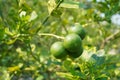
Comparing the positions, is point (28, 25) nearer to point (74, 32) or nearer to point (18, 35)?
point (18, 35)

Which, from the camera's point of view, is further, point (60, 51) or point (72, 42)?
point (60, 51)

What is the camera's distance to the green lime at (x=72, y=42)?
1869 mm

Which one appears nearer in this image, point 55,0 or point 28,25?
point 55,0

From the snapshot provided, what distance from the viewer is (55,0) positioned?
185 centimetres

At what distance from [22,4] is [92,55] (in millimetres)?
542

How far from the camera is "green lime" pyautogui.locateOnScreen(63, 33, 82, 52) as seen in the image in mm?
1869

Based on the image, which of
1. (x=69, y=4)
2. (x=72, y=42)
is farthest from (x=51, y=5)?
(x=72, y=42)

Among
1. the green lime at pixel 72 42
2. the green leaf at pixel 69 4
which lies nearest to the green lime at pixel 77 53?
the green lime at pixel 72 42

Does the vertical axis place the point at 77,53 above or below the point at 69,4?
below

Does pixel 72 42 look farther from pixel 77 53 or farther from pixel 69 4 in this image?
pixel 69 4

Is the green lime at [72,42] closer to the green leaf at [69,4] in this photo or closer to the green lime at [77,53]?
the green lime at [77,53]

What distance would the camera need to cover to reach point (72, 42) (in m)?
1.87

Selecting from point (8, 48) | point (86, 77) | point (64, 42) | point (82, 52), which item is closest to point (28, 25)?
point (64, 42)

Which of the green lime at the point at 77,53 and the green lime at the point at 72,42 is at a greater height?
the green lime at the point at 72,42
